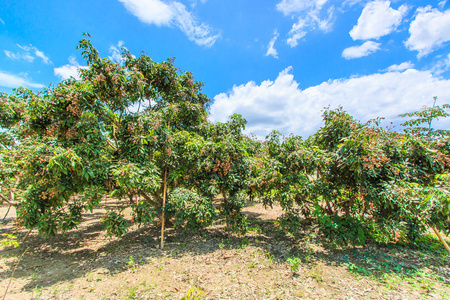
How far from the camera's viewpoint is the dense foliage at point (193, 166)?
3986 millimetres

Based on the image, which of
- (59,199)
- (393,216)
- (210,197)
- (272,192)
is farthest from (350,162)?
(59,199)

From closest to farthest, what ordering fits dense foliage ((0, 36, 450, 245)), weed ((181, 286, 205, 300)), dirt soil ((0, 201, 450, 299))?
weed ((181, 286, 205, 300)) → dirt soil ((0, 201, 450, 299)) → dense foliage ((0, 36, 450, 245))

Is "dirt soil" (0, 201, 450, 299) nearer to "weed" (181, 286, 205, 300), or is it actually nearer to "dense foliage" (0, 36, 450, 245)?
"weed" (181, 286, 205, 300)

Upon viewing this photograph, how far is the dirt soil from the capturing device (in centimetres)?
346

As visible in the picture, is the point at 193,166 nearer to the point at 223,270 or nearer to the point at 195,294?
the point at 223,270

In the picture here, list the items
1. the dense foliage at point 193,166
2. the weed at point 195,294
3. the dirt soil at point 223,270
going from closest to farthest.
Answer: the weed at point 195,294
the dirt soil at point 223,270
the dense foliage at point 193,166

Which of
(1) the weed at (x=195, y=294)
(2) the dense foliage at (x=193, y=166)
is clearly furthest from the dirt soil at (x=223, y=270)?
(2) the dense foliage at (x=193, y=166)

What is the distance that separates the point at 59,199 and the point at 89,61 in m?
3.67

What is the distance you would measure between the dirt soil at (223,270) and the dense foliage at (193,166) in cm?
58

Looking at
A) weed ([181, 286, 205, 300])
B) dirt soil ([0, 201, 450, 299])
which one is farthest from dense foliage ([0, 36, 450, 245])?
weed ([181, 286, 205, 300])

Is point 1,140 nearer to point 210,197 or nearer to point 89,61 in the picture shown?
point 89,61

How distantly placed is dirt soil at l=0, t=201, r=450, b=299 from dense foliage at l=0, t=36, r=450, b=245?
1.90 feet

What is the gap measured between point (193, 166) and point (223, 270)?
2837 mm

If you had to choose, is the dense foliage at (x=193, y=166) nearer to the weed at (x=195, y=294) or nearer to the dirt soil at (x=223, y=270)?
the dirt soil at (x=223, y=270)
